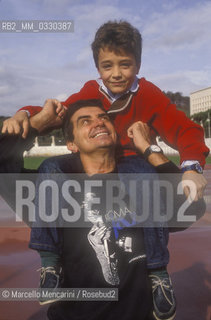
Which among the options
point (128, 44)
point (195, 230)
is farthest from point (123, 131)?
point (195, 230)

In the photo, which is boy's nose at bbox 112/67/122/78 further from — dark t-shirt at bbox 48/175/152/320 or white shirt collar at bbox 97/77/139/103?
dark t-shirt at bbox 48/175/152/320

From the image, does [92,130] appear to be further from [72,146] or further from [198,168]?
[198,168]

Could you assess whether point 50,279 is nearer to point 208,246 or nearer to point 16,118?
point 16,118

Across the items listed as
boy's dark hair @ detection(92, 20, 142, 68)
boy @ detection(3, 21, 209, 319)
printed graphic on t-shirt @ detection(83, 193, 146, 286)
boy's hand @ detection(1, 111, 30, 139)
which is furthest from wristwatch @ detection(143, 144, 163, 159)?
boy's hand @ detection(1, 111, 30, 139)

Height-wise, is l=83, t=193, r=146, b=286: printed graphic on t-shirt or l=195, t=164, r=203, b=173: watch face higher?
l=195, t=164, r=203, b=173: watch face

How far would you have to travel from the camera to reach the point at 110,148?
6.46 ft

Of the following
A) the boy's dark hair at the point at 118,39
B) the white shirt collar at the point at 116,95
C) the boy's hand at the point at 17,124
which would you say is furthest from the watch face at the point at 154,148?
the boy's hand at the point at 17,124

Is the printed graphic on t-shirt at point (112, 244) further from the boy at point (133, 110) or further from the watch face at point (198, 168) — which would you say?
the watch face at point (198, 168)

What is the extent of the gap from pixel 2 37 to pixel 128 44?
2.10ft

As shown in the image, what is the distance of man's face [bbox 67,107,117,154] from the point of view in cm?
194

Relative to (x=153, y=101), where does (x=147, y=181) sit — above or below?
below

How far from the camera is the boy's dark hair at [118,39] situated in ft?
6.31

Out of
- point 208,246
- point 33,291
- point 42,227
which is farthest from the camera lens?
point 208,246

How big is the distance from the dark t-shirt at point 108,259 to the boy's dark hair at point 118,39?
0.61m
